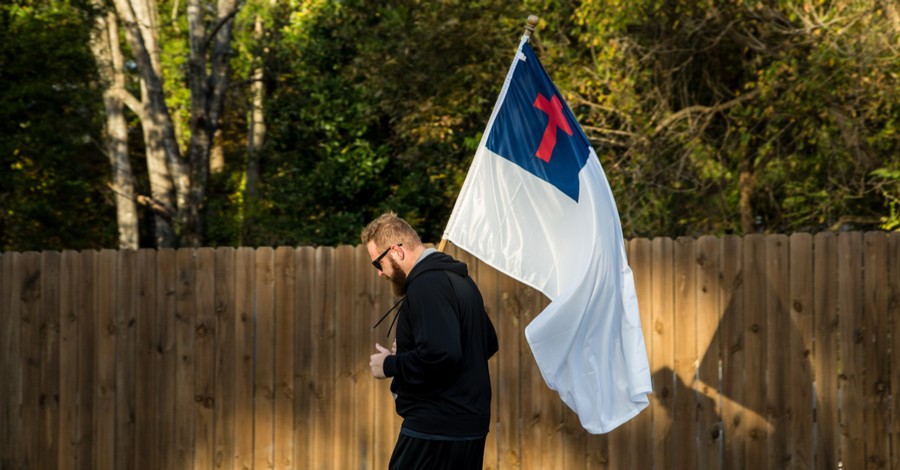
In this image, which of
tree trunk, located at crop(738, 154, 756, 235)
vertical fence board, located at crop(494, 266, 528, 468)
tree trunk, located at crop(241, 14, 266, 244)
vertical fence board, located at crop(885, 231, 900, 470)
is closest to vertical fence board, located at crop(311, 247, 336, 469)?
vertical fence board, located at crop(494, 266, 528, 468)

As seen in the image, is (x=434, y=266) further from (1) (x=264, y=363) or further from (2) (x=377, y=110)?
(2) (x=377, y=110)

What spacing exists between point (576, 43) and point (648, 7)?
2.34 m

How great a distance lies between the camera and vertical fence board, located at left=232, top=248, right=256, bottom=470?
7.74m

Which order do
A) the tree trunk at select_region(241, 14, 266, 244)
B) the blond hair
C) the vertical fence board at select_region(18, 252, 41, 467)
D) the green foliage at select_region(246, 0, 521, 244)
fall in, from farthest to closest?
1. the tree trunk at select_region(241, 14, 266, 244)
2. the green foliage at select_region(246, 0, 521, 244)
3. the vertical fence board at select_region(18, 252, 41, 467)
4. the blond hair

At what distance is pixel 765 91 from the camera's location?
13734 mm

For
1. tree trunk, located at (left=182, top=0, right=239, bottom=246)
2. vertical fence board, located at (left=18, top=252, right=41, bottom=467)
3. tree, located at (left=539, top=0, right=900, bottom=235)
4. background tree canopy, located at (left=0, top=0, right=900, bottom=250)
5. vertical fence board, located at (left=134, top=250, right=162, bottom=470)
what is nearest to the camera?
vertical fence board, located at (left=134, top=250, right=162, bottom=470)

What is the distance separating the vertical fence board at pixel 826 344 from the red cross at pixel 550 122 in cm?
233

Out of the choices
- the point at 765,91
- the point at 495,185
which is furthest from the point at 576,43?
the point at 495,185

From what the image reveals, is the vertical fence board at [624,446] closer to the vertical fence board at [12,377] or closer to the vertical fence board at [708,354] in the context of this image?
the vertical fence board at [708,354]

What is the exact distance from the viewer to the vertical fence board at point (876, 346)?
6941 millimetres

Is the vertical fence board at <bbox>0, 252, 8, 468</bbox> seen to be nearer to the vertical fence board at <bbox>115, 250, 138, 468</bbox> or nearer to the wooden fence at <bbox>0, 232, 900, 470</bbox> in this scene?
the wooden fence at <bbox>0, 232, 900, 470</bbox>

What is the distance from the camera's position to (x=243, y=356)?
25.4ft

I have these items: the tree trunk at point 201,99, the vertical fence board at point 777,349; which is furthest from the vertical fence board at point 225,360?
the tree trunk at point 201,99

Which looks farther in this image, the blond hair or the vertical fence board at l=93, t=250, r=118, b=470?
the vertical fence board at l=93, t=250, r=118, b=470
